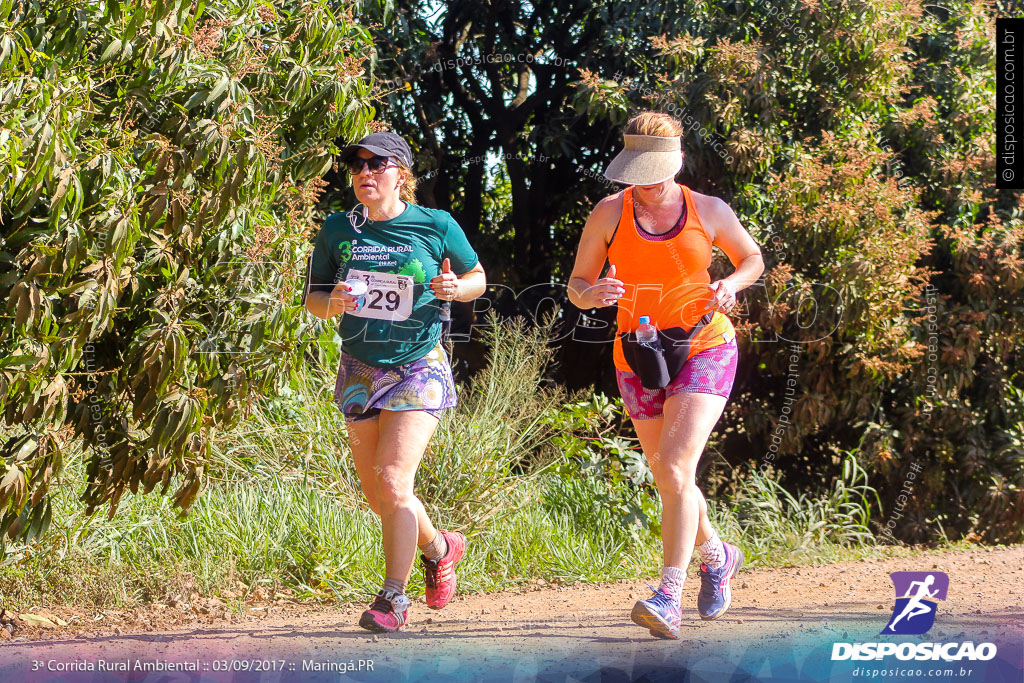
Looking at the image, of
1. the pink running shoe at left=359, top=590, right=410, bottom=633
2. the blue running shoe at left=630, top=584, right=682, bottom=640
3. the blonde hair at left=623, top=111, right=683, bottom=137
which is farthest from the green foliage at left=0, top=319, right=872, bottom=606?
the blonde hair at left=623, top=111, right=683, bottom=137

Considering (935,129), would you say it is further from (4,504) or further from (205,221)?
(4,504)

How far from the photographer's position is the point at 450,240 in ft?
14.5

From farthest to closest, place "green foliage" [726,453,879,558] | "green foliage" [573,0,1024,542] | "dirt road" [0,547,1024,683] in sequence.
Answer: "green foliage" [573,0,1024,542] → "green foliage" [726,453,879,558] → "dirt road" [0,547,1024,683]

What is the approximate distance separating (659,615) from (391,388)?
54.2 inches

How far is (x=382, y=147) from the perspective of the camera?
427cm

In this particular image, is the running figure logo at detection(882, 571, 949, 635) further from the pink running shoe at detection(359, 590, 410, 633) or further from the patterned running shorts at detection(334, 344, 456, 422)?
the patterned running shorts at detection(334, 344, 456, 422)

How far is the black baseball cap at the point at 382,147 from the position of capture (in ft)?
14.0

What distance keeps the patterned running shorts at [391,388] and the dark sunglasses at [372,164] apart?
769mm

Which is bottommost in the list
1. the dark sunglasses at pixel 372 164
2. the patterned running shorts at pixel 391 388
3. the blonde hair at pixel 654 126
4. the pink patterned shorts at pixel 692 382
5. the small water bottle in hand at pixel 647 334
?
the patterned running shorts at pixel 391 388

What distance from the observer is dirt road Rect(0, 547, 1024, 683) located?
3.73m

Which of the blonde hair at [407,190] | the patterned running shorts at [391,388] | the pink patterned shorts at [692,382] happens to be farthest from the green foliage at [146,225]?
the pink patterned shorts at [692,382]

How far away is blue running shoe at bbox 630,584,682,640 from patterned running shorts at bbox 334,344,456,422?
1.14m

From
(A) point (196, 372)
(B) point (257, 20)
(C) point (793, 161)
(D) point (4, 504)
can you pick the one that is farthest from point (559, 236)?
(D) point (4, 504)

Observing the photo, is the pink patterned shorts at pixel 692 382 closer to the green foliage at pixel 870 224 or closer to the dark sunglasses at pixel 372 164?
the dark sunglasses at pixel 372 164
